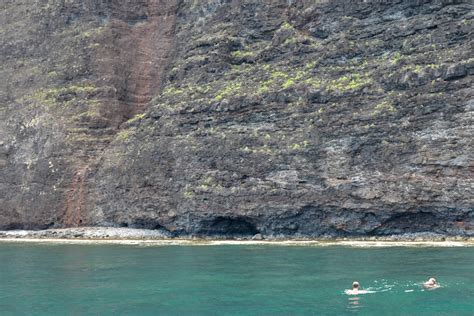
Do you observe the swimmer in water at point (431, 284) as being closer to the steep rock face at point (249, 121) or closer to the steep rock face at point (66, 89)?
the steep rock face at point (249, 121)

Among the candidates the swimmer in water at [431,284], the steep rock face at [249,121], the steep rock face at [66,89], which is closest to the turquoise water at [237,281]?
the swimmer in water at [431,284]

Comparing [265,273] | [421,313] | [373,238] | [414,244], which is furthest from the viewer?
[373,238]

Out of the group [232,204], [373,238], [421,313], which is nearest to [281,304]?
[421,313]

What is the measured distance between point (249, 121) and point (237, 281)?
101 ft

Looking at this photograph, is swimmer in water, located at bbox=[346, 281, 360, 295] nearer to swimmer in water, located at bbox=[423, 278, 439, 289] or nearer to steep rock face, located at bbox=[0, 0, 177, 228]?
swimmer in water, located at bbox=[423, 278, 439, 289]

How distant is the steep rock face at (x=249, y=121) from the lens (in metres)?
56.2

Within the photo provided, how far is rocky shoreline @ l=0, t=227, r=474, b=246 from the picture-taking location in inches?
2085

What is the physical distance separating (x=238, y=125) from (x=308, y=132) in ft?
25.2

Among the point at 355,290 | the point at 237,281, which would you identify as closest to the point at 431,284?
the point at 355,290

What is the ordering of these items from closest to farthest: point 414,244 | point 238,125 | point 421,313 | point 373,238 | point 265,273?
point 421,313 < point 265,273 < point 414,244 < point 373,238 < point 238,125

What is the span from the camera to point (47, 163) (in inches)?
3071

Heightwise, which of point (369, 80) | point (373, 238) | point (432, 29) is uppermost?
point (432, 29)

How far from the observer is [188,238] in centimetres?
6388

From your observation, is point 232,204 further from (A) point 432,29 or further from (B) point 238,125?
(A) point 432,29
